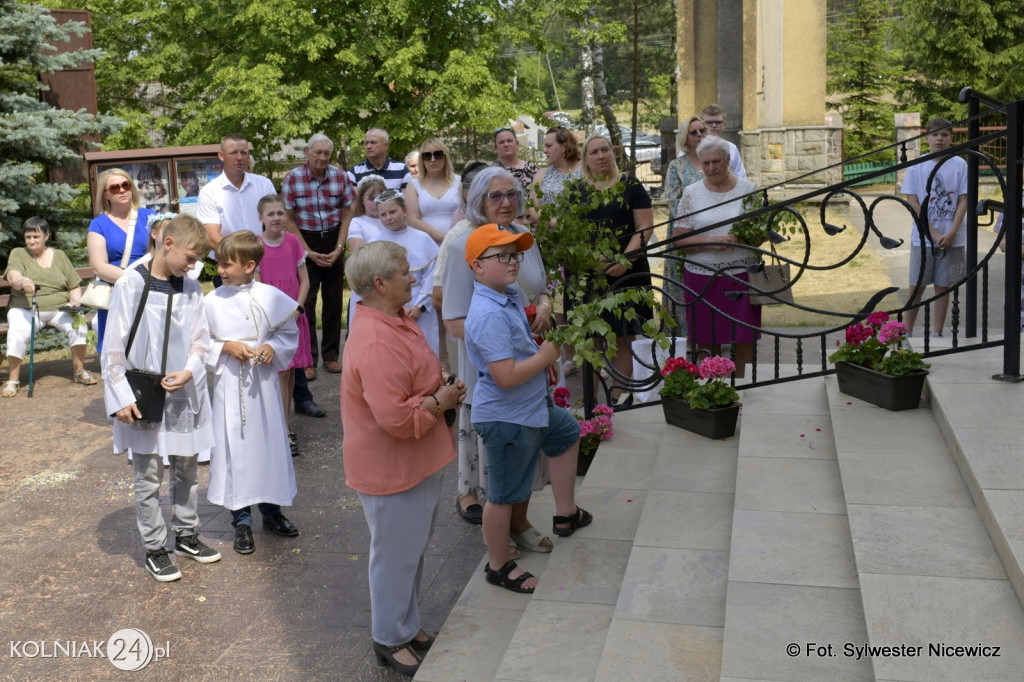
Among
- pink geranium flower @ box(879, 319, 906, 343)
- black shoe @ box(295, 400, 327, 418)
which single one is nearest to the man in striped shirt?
black shoe @ box(295, 400, 327, 418)

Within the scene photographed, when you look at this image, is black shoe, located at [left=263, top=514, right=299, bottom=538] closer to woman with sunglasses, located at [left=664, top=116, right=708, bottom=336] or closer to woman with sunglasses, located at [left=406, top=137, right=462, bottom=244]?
woman with sunglasses, located at [left=406, top=137, right=462, bottom=244]

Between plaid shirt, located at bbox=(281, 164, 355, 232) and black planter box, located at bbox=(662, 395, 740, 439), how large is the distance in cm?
408

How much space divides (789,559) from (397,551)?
61.9 inches

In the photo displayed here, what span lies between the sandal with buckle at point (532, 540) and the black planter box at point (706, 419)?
1455mm

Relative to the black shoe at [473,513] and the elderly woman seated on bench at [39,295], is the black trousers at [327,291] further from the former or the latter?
the black shoe at [473,513]

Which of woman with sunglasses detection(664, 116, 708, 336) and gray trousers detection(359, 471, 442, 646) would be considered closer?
gray trousers detection(359, 471, 442, 646)

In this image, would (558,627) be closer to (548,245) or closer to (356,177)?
(548,245)

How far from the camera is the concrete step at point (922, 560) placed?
337cm

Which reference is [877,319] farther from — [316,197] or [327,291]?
[327,291]

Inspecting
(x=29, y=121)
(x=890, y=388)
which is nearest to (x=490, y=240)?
(x=890, y=388)

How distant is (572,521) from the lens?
5164 mm

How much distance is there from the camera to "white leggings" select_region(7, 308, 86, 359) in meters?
9.95

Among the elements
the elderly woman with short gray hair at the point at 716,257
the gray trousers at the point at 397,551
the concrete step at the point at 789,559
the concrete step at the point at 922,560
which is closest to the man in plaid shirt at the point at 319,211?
the elderly woman with short gray hair at the point at 716,257

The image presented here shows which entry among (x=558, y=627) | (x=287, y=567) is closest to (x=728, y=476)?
(x=558, y=627)
